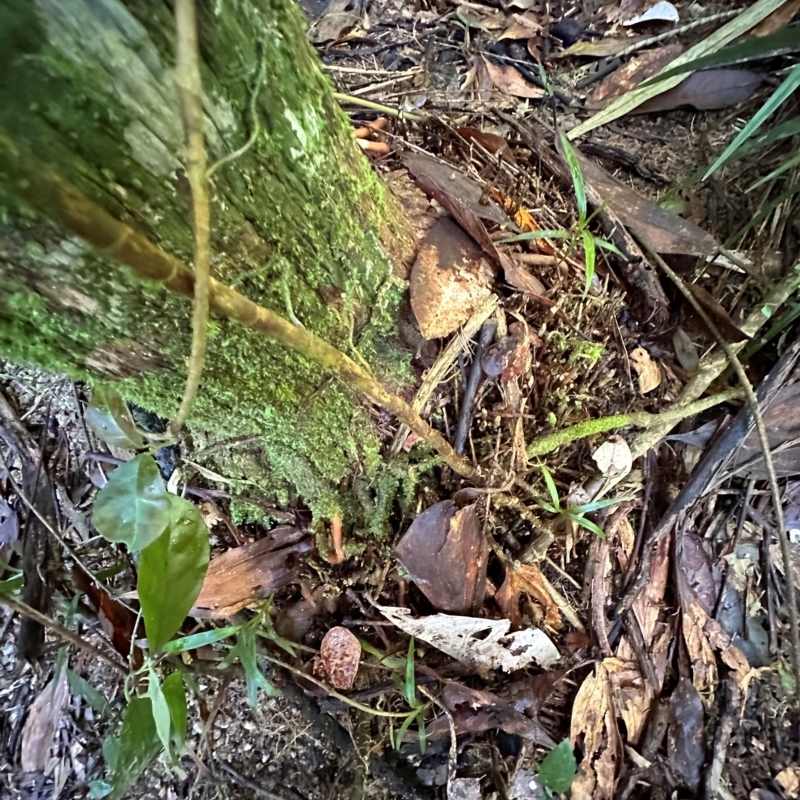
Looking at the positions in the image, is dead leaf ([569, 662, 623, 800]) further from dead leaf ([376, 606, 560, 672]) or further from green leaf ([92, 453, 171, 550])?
green leaf ([92, 453, 171, 550])

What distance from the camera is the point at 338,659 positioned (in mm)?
980

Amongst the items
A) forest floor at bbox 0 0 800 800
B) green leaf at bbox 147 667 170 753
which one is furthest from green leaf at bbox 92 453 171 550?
forest floor at bbox 0 0 800 800

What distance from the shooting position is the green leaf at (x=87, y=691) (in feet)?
3.45

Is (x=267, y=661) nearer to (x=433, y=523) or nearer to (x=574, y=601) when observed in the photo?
(x=433, y=523)

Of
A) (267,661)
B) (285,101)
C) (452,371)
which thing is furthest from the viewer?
(267,661)

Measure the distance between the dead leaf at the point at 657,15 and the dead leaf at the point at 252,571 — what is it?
116 cm

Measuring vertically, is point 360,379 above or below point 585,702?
above

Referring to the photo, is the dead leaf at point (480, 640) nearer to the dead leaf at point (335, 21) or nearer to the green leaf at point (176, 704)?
the green leaf at point (176, 704)

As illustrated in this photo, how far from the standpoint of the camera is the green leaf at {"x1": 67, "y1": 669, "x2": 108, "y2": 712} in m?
1.05

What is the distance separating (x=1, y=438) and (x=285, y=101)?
3.07 ft

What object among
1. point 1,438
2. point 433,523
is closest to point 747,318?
point 433,523

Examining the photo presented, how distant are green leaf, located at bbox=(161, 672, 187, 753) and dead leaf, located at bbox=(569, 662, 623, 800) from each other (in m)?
0.65

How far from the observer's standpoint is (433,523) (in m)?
0.92

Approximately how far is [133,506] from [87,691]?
2.12 feet
